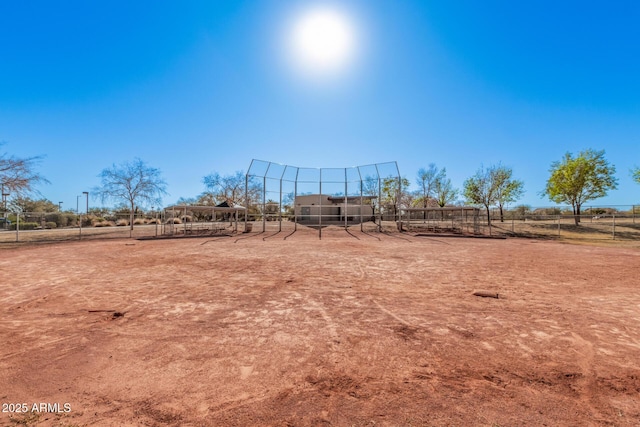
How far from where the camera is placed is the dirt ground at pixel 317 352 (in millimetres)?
2090

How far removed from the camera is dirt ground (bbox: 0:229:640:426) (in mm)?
2090

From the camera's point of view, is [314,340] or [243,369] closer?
[243,369]

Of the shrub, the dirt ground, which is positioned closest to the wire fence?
the shrub

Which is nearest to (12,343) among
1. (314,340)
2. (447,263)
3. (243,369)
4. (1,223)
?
(243,369)

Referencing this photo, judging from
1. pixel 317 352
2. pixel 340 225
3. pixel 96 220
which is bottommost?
pixel 317 352

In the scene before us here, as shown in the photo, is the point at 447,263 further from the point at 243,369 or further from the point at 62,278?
the point at 62,278

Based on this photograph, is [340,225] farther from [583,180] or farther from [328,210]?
[583,180]

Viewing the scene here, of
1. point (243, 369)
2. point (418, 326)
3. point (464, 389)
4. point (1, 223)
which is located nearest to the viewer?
point (464, 389)

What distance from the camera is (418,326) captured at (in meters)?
3.67

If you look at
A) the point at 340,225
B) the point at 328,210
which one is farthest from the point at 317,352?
the point at 328,210

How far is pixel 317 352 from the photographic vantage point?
9.78ft

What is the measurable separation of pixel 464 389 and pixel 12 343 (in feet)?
15.3

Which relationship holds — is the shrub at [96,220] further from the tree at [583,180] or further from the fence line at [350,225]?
the tree at [583,180]

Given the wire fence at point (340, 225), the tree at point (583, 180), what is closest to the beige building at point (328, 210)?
the wire fence at point (340, 225)
